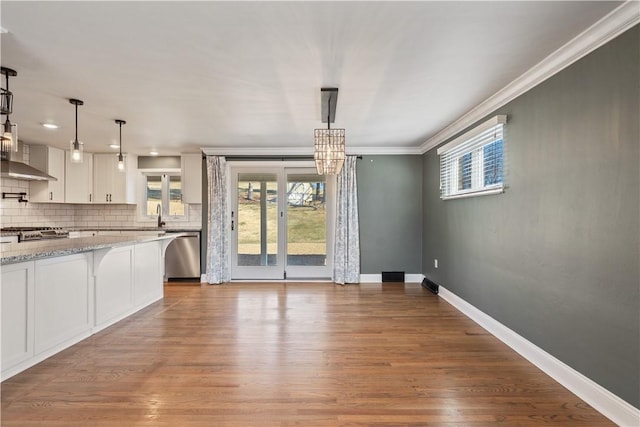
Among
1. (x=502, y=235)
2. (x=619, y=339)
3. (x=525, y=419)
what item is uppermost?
(x=502, y=235)

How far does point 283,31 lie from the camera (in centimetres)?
200

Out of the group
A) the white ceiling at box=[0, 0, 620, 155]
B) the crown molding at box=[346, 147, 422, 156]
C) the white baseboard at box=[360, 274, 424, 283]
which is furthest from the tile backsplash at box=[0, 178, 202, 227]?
the white baseboard at box=[360, 274, 424, 283]

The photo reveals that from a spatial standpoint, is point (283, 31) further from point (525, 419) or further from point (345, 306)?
point (345, 306)

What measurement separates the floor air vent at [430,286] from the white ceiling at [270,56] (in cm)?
244

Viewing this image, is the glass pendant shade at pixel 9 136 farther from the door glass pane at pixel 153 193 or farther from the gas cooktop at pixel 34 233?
the door glass pane at pixel 153 193

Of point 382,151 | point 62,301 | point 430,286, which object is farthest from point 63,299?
point 382,151

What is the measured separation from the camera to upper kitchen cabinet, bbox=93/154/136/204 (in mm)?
5969

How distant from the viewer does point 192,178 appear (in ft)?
19.2

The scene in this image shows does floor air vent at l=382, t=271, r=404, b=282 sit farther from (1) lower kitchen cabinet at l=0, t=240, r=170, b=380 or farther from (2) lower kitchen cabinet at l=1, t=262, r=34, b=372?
(2) lower kitchen cabinet at l=1, t=262, r=34, b=372

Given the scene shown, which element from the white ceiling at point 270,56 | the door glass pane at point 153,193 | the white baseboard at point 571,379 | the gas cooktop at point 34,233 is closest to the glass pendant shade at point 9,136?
the white ceiling at point 270,56

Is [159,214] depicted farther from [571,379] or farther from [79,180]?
A: [571,379]

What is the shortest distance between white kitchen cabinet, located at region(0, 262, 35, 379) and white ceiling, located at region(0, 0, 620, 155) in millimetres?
1544

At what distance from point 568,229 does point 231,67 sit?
2.73 metres

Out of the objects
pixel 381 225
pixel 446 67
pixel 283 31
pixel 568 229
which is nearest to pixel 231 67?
pixel 283 31
